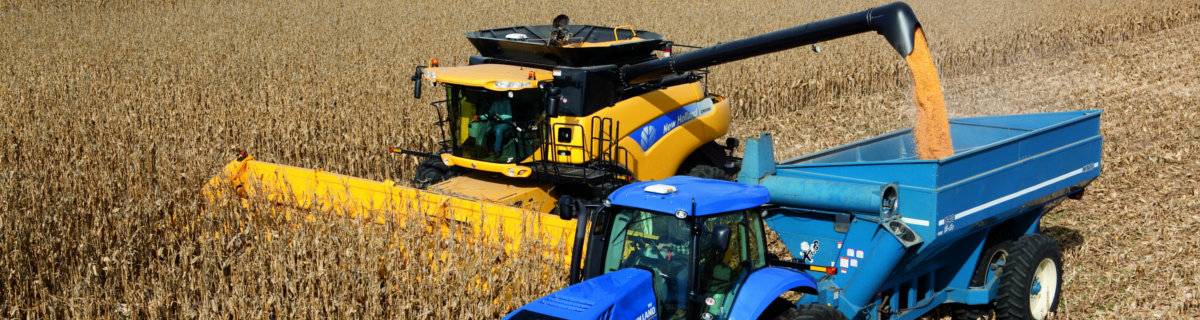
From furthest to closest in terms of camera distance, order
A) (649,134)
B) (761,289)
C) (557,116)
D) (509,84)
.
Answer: (649,134) < (557,116) < (509,84) < (761,289)

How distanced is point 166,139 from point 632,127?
5.41 metres

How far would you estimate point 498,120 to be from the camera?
28.3 feet

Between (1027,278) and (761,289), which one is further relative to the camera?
(1027,278)

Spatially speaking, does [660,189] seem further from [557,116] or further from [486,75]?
[486,75]

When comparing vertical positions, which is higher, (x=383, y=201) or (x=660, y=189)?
(x=660, y=189)

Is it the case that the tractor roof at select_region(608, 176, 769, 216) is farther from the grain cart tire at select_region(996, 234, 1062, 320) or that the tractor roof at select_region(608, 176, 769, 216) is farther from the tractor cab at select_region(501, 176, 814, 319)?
the grain cart tire at select_region(996, 234, 1062, 320)

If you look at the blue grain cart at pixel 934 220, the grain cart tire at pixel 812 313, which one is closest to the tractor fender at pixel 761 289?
the grain cart tire at pixel 812 313

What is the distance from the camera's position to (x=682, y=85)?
32.6 ft

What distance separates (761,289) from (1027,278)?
7.91ft

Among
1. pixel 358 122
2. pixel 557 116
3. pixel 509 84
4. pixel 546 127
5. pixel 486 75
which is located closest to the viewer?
pixel 509 84

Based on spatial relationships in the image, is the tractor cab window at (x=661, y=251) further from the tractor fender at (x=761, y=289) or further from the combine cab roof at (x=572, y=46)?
the combine cab roof at (x=572, y=46)

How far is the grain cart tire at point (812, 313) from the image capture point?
5.36 metres

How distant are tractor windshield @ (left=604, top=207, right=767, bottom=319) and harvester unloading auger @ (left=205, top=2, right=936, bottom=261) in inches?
83.3

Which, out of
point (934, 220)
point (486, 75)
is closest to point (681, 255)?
point (934, 220)
